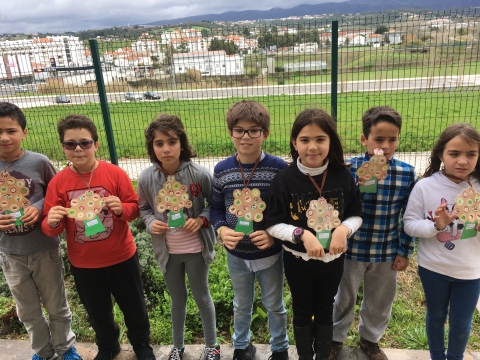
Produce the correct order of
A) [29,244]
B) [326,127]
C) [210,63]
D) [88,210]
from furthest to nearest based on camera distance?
[210,63], [29,244], [88,210], [326,127]

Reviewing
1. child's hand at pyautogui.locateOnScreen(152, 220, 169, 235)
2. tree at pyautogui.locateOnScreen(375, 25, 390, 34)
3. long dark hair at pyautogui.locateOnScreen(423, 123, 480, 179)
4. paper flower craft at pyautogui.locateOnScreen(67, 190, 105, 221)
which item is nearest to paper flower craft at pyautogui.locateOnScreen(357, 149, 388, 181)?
long dark hair at pyautogui.locateOnScreen(423, 123, 480, 179)

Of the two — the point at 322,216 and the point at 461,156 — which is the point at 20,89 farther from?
the point at 461,156

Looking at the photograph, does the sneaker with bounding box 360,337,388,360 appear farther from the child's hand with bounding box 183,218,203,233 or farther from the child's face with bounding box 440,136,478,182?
the child's hand with bounding box 183,218,203,233

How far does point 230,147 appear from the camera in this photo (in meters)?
7.29

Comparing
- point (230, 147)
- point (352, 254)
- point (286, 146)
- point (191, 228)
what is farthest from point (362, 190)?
point (230, 147)

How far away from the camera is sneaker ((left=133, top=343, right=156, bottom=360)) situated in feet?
8.76

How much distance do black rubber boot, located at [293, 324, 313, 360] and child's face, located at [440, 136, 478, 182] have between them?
1.31 metres

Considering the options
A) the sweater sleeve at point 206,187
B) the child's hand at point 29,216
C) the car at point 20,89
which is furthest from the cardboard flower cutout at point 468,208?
the car at point 20,89

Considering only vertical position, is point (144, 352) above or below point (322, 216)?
below

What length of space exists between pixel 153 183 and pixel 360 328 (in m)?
1.81

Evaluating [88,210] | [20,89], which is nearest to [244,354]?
[88,210]

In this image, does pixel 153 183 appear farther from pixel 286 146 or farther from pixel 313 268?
pixel 286 146

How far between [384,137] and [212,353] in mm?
1915

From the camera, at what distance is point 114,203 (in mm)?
2248
